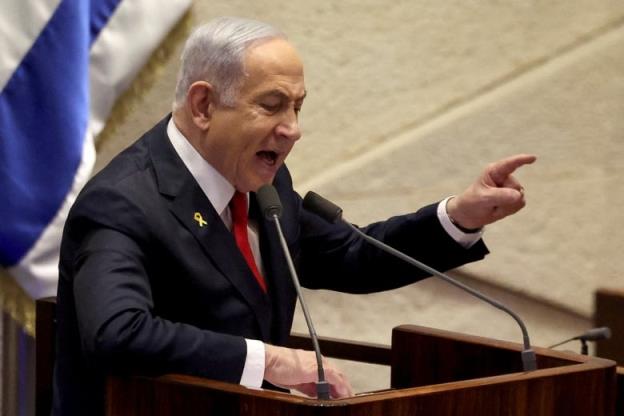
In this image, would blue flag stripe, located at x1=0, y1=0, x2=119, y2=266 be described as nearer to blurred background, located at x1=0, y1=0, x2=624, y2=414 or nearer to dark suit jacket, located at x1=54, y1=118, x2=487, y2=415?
dark suit jacket, located at x1=54, y1=118, x2=487, y2=415

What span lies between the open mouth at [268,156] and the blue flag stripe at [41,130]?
834mm

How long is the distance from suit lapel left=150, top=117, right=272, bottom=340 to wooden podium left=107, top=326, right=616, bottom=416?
0.92 ft

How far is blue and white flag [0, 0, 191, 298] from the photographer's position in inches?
99.8

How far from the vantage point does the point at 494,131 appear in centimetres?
325

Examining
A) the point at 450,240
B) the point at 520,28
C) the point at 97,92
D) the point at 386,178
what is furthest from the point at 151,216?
the point at 520,28

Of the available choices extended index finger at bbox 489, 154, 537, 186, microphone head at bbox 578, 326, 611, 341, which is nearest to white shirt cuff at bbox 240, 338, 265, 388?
extended index finger at bbox 489, 154, 537, 186

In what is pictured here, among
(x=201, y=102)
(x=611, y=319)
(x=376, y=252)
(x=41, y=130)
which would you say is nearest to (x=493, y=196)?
(x=376, y=252)

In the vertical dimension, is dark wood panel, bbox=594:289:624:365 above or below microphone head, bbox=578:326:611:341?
above

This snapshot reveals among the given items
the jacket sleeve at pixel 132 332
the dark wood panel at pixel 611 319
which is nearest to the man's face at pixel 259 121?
the jacket sleeve at pixel 132 332

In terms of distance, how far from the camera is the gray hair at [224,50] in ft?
6.00

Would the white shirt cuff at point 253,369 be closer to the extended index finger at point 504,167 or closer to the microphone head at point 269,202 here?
the microphone head at point 269,202

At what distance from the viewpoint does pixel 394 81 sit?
127 inches

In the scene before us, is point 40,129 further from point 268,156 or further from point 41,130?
point 268,156

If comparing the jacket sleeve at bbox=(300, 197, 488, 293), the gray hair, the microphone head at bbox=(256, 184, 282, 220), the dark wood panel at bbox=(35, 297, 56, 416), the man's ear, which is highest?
the gray hair
